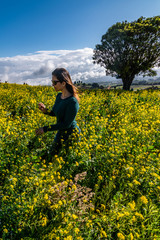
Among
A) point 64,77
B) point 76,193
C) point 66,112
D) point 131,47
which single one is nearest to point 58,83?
point 64,77

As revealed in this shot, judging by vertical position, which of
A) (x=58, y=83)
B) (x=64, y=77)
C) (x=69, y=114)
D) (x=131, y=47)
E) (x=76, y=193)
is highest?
(x=131, y=47)

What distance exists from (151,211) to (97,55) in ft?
87.4

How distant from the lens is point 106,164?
3.26 m

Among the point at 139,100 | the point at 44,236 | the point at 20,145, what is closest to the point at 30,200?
the point at 44,236

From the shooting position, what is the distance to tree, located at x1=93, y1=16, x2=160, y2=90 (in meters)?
21.0

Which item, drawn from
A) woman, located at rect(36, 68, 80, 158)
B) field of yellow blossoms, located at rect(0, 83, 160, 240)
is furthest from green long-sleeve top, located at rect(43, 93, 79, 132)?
field of yellow blossoms, located at rect(0, 83, 160, 240)

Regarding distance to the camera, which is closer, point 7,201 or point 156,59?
point 7,201

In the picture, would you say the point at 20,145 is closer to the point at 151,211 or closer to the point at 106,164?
the point at 106,164

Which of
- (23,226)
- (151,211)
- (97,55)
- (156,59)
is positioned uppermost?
(97,55)

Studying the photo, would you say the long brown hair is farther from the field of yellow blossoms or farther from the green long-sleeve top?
the field of yellow blossoms

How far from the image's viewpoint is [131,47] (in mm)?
22078

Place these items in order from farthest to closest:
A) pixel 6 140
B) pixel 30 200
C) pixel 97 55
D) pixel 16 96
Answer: pixel 97 55 → pixel 16 96 → pixel 6 140 → pixel 30 200

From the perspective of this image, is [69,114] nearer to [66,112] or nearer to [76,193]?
[66,112]

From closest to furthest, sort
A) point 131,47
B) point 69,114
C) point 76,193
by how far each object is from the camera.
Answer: point 76,193, point 69,114, point 131,47
